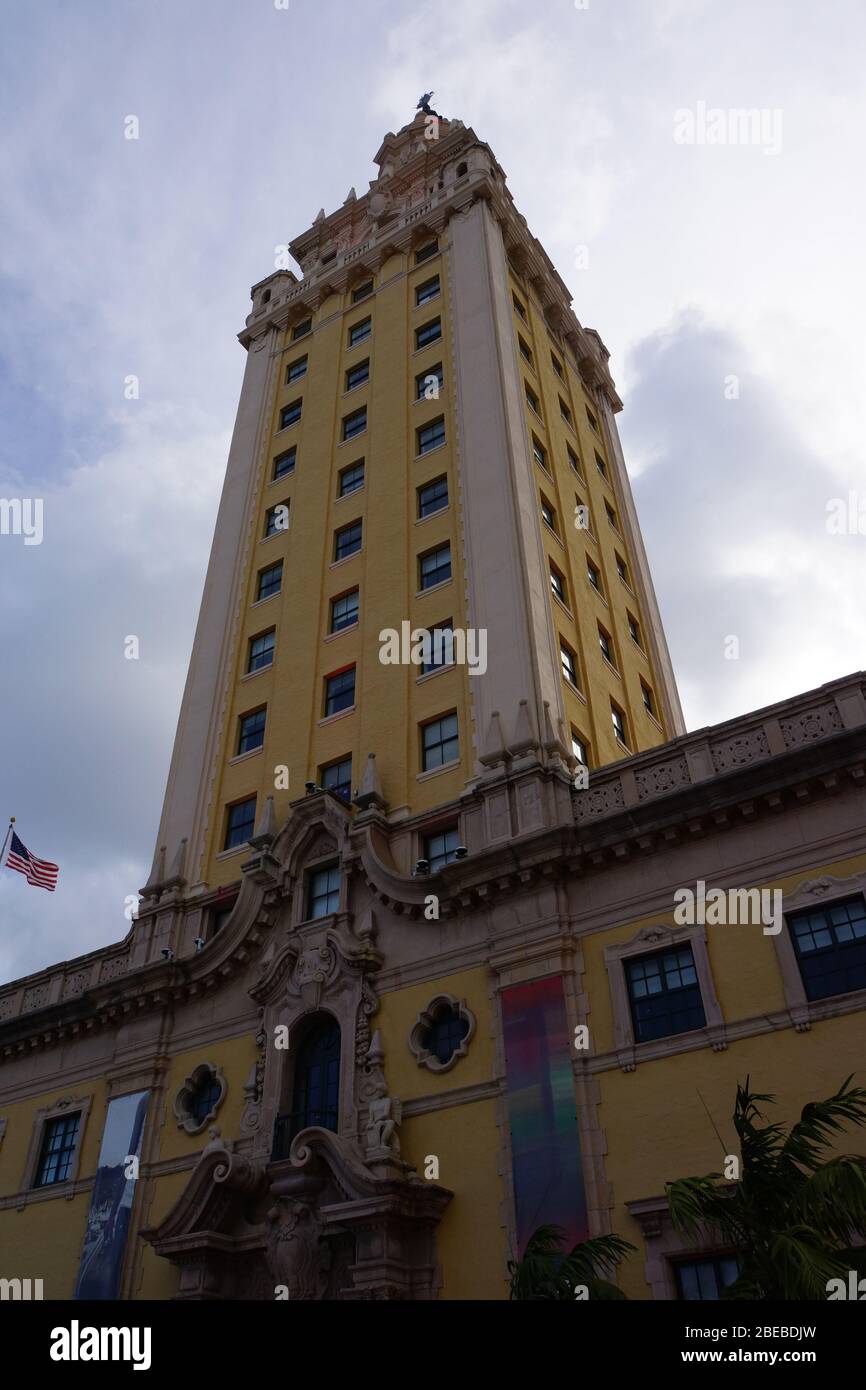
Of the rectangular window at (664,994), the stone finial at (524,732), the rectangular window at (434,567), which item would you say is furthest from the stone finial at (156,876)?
the rectangular window at (664,994)

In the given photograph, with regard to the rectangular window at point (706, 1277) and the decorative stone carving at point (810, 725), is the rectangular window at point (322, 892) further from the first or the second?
the rectangular window at point (706, 1277)

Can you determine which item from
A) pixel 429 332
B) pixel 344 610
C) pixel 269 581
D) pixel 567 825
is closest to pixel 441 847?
pixel 567 825

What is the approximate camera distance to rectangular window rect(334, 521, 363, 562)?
35.7 metres

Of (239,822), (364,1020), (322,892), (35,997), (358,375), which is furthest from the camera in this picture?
(358,375)

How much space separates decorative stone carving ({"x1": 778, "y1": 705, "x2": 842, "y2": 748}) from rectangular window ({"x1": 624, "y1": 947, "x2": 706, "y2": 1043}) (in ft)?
15.6

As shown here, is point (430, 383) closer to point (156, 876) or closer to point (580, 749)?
point (580, 749)

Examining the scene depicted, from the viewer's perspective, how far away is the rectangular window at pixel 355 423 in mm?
39656

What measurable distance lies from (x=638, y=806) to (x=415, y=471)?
672 inches

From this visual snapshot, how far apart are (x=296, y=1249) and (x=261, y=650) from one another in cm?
1943

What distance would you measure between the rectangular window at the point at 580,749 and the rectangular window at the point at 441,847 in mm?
4302

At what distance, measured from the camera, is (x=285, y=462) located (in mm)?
41812

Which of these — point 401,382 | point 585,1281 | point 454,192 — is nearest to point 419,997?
point 585,1281

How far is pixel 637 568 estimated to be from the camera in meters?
42.7

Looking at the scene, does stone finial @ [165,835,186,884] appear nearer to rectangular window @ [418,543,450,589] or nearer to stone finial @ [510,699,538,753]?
rectangular window @ [418,543,450,589]
